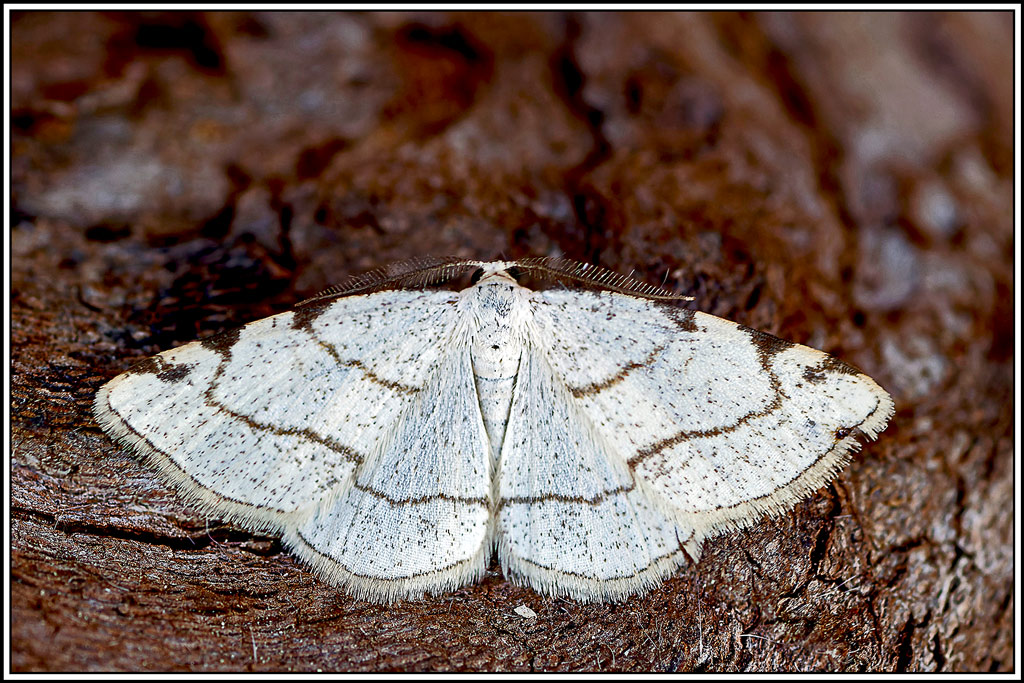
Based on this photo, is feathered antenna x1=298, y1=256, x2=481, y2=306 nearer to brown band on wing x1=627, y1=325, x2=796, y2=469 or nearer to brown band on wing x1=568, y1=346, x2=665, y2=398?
brown band on wing x1=568, y1=346, x2=665, y2=398

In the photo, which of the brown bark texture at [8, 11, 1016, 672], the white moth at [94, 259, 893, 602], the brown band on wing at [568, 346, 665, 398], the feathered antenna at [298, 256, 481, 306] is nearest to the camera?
the brown bark texture at [8, 11, 1016, 672]

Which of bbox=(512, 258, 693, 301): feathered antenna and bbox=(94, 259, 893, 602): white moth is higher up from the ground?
bbox=(512, 258, 693, 301): feathered antenna

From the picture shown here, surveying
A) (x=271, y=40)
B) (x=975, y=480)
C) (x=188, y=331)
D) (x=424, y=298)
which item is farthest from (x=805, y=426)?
(x=271, y=40)

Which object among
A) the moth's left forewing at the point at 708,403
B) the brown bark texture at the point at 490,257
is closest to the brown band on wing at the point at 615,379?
the moth's left forewing at the point at 708,403

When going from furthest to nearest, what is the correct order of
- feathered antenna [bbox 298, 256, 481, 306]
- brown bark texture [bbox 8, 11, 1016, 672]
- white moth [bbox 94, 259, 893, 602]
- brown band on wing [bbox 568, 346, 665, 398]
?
feathered antenna [bbox 298, 256, 481, 306], brown band on wing [bbox 568, 346, 665, 398], white moth [bbox 94, 259, 893, 602], brown bark texture [bbox 8, 11, 1016, 672]

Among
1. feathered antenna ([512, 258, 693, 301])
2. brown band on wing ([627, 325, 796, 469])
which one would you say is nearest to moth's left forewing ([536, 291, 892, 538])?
brown band on wing ([627, 325, 796, 469])

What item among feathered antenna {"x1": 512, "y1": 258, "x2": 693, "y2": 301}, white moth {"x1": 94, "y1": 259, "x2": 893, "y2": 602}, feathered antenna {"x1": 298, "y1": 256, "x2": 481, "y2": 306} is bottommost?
white moth {"x1": 94, "y1": 259, "x2": 893, "y2": 602}

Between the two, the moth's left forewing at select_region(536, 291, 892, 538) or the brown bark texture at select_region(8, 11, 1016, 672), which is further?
the moth's left forewing at select_region(536, 291, 892, 538)
